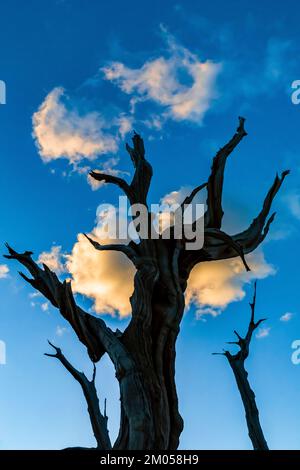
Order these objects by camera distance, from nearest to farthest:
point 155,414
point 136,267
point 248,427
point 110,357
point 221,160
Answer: point 155,414, point 110,357, point 136,267, point 221,160, point 248,427

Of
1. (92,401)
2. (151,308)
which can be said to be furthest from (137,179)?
(92,401)

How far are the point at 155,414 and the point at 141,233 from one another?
2.32 m

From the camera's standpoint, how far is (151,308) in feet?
19.7

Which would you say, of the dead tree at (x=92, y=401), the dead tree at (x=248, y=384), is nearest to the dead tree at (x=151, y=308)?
the dead tree at (x=92, y=401)

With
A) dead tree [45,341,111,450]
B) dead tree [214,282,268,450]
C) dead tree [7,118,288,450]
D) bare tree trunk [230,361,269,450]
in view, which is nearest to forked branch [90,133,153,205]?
dead tree [7,118,288,450]

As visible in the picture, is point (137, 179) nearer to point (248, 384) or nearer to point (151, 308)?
point (151, 308)

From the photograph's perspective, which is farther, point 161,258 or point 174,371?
point 161,258

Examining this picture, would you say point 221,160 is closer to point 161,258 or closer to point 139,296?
point 161,258

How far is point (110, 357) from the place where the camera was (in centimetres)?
582

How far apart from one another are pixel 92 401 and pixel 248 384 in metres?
3.45

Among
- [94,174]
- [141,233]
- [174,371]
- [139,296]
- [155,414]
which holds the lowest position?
[155,414]

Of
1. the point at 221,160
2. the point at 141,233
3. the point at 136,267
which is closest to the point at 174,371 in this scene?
the point at 136,267

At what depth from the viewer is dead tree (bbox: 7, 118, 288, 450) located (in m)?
5.36
